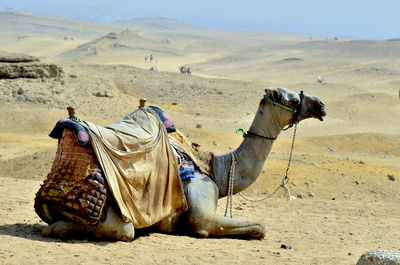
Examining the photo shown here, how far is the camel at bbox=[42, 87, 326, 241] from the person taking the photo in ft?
21.2

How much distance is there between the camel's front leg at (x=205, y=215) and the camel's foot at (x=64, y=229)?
→ 1.25 meters

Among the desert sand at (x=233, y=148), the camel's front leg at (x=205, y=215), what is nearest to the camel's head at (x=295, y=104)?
the camel's front leg at (x=205, y=215)

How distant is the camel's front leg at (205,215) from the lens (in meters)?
6.43

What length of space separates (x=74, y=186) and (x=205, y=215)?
1.55 metres

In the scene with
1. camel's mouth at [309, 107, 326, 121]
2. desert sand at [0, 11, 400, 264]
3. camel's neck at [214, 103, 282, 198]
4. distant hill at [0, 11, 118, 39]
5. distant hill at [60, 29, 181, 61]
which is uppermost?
distant hill at [0, 11, 118, 39]

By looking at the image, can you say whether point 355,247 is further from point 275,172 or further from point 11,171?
point 11,171

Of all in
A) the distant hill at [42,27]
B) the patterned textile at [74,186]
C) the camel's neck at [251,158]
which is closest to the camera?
the patterned textile at [74,186]

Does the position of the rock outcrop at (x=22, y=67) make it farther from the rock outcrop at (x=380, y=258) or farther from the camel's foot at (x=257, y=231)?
the rock outcrop at (x=380, y=258)

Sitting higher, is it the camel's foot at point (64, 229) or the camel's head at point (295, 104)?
the camel's head at point (295, 104)

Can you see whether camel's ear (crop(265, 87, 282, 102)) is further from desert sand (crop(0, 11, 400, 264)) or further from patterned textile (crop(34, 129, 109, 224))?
patterned textile (crop(34, 129, 109, 224))

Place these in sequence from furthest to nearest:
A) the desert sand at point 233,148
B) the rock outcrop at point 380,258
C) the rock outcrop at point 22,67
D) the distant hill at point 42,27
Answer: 1. the distant hill at point 42,27
2. the rock outcrop at point 22,67
3. the desert sand at point 233,148
4. the rock outcrop at point 380,258

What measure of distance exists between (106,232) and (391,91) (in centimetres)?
3431

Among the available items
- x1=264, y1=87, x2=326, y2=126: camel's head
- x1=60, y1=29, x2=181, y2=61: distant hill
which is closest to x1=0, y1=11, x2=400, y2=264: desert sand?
x1=264, y1=87, x2=326, y2=126: camel's head

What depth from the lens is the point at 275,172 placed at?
12844 millimetres
